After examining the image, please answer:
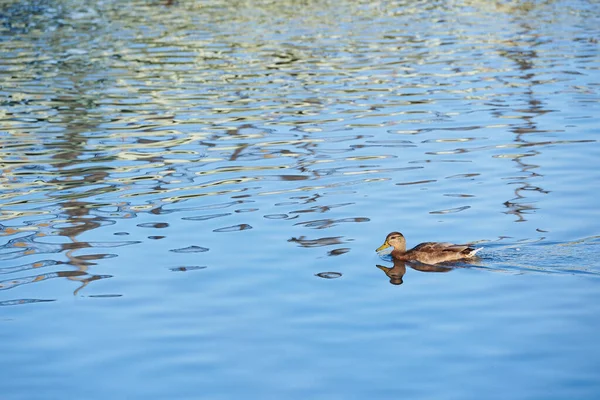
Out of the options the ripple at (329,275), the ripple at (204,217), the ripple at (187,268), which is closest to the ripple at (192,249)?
the ripple at (187,268)

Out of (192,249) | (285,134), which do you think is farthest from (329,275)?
(285,134)

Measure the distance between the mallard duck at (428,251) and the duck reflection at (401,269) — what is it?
0.19ft

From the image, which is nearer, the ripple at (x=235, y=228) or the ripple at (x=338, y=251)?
the ripple at (x=338, y=251)

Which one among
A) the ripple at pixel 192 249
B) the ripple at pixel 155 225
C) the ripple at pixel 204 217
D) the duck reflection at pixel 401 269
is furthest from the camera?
the ripple at pixel 204 217

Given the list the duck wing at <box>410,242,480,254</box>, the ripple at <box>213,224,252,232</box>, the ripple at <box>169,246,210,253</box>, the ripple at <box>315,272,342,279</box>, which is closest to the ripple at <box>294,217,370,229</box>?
the ripple at <box>213,224,252,232</box>

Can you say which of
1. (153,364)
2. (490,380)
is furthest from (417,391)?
(153,364)

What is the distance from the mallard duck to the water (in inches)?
6.7

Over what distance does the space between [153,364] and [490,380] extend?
3031mm

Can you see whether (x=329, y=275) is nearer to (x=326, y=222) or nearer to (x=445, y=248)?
(x=445, y=248)

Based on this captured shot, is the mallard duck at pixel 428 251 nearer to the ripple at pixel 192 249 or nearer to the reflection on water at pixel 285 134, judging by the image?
the reflection on water at pixel 285 134

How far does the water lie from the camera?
10.4 metres

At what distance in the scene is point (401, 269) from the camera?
13.4 m

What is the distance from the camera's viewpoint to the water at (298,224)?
410 inches

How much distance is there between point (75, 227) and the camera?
50.2ft
